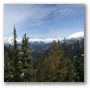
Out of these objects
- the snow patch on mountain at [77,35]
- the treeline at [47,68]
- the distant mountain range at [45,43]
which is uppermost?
the snow patch on mountain at [77,35]

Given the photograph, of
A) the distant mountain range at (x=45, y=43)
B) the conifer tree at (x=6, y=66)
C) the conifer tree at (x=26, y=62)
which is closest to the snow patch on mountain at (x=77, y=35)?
the distant mountain range at (x=45, y=43)

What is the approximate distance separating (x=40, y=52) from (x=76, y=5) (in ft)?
1.77

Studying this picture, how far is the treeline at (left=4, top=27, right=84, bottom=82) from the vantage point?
1.27 meters

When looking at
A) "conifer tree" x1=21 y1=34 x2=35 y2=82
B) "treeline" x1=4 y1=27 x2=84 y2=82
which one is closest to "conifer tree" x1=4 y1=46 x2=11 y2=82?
"treeline" x1=4 y1=27 x2=84 y2=82

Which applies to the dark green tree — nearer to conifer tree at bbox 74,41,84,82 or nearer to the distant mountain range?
the distant mountain range

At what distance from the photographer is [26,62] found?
50.6 inches

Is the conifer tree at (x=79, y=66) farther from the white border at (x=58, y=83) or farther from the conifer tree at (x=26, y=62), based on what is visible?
the conifer tree at (x=26, y=62)

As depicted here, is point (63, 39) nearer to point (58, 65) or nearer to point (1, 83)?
point (58, 65)

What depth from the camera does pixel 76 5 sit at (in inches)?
50.7

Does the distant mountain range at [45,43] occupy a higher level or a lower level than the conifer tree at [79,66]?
higher

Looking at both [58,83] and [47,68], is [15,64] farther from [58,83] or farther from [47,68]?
[58,83]

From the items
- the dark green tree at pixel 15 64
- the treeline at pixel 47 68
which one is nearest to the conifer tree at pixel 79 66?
the treeline at pixel 47 68

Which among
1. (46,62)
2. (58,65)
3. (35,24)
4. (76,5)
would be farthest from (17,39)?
(76,5)

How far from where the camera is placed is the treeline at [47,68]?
1.27 meters
